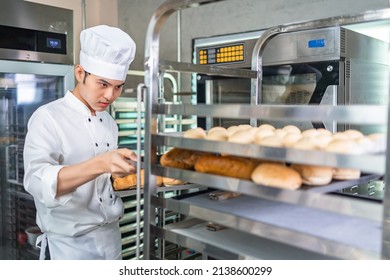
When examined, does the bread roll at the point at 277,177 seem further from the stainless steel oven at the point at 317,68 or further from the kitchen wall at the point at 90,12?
the kitchen wall at the point at 90,12

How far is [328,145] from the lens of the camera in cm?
74

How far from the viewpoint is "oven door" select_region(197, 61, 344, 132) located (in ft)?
5.54

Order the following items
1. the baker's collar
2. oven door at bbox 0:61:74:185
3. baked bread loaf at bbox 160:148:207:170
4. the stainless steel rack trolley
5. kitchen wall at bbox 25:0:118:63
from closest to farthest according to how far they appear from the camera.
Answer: the stainless steel rack trolley, baked bread loaf at bbox 160:148:207:170, the baker's collar, oven door at bbox 0:61:74:185, kitchen wall at bbox 25:0:118:63

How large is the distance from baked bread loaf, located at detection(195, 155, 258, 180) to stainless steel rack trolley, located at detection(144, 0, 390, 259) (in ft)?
0.14

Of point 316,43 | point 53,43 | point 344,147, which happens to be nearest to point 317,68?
point 316,43

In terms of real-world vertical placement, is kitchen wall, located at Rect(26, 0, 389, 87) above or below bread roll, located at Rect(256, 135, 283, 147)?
above

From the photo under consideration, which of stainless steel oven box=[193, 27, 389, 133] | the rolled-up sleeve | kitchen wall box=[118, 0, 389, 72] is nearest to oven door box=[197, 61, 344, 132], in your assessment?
stainless steel oven box=[193, 27, 389, 133]

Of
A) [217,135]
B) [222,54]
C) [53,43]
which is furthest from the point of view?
[53,43]

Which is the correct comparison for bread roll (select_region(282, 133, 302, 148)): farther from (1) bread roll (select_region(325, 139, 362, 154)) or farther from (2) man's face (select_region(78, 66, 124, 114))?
(2) man's face (select_region(78, 66, 124, 114))

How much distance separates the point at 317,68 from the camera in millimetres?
1749

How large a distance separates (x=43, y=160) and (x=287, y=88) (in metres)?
1.16

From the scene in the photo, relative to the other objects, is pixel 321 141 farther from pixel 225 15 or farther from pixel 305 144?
Result: pixel 225 15
